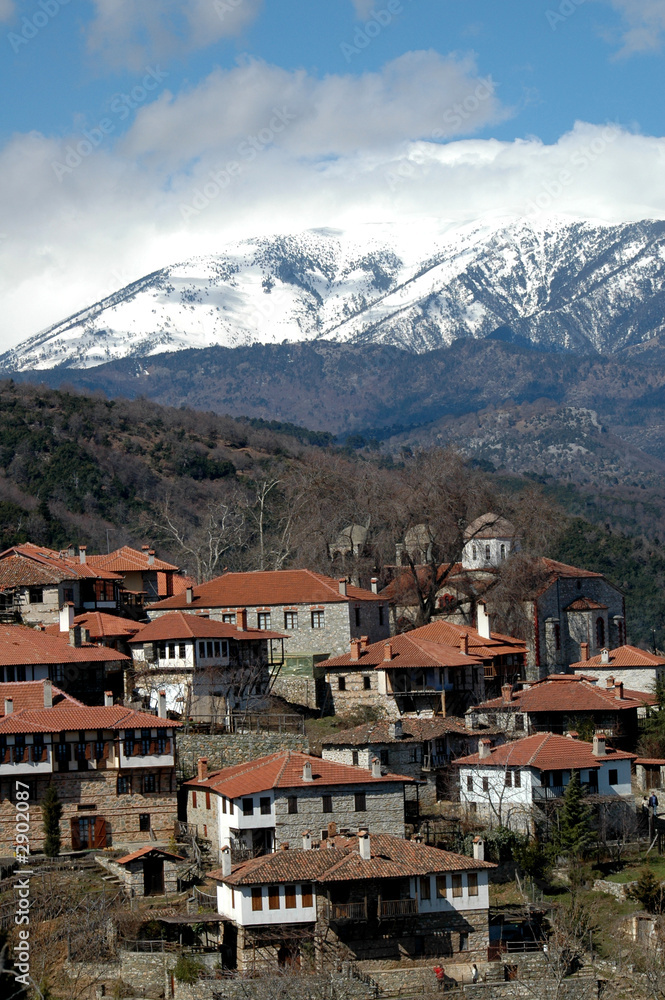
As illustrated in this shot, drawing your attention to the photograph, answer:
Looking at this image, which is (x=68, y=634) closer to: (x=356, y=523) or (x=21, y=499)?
(x=356, y=523)

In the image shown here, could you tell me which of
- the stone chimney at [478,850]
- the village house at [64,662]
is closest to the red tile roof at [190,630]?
the village house at [64,662]

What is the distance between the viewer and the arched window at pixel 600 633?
88.4m

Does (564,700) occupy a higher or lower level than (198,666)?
lower

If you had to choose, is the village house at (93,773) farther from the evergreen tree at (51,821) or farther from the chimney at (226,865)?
the chimney at (226,865)

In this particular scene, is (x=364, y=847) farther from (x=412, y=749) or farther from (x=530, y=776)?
(x=412, y=749)

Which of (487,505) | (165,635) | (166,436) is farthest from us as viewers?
(166,436)

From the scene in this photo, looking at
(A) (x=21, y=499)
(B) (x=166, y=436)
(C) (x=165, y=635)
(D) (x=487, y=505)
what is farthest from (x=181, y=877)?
(B) (x=166, y=436)

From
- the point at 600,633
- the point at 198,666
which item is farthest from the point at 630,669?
the point at 198,666

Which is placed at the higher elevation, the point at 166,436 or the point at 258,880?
the point at 166,436

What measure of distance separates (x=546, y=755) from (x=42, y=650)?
63.1 feet

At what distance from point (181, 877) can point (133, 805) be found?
3.76 meters

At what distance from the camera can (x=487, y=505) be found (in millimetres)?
90812

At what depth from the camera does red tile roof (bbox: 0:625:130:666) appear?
58.7m

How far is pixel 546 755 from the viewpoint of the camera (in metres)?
55.2
